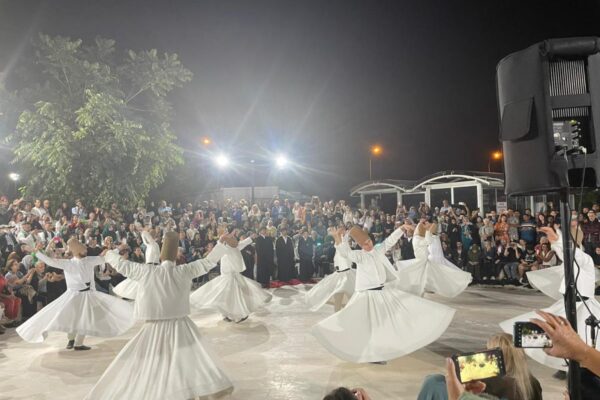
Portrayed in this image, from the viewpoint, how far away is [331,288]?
1105 centimetres

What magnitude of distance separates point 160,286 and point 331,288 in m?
6.11

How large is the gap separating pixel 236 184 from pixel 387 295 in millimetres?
31687

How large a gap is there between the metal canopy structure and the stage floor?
1027cm

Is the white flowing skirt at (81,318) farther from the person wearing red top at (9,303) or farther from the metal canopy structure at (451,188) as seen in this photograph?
the metal canopy structure at (451,188)

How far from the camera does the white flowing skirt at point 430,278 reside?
11461 millimetres

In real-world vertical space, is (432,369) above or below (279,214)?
below

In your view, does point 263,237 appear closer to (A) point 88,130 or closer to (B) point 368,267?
(A) point 88,130

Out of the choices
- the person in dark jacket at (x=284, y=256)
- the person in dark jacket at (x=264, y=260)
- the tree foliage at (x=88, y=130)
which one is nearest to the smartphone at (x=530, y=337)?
the person in dark jacket at (x=264, y=260)

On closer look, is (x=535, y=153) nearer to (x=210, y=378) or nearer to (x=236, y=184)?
(x=210, y=378)

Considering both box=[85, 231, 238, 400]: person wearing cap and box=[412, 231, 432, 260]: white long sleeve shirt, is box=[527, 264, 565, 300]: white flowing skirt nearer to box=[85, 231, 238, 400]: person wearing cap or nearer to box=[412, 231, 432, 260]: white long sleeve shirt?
box=[412, 231, 432, 260]: white long sleeve shirt

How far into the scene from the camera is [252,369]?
7.19 metres

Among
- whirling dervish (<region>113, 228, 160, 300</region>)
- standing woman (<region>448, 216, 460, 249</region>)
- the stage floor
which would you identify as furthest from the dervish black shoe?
standing woman (<region>448, 216, 460, 249</region>)

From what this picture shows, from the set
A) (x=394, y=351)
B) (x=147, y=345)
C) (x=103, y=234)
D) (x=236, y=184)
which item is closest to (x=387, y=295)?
(x=394, y=351)

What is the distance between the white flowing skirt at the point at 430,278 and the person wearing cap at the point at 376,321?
13.1ft
